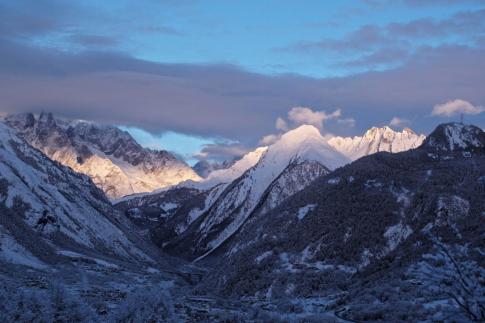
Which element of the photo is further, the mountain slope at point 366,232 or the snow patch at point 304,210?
the snow patch at point 304,210

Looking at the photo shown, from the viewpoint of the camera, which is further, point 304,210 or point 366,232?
point 304,210

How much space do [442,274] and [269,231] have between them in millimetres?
87245

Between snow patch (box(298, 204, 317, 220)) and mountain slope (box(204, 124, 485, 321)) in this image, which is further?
snow patch (box(298, 204, 317, 220))

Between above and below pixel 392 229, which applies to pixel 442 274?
below

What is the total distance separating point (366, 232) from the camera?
302 ft

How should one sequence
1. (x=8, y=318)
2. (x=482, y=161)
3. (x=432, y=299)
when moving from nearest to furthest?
(x=8, y=318) < (x=432, y=299) < (x=482, y=161)

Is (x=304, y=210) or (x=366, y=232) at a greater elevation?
(x=304, y=210)

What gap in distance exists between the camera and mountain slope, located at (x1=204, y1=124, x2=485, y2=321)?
77688 mm

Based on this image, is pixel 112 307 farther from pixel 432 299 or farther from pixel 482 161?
pixel 482 161

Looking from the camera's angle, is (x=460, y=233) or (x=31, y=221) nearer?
(x=460, y=233)

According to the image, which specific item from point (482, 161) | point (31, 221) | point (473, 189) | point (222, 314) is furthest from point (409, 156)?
point (31, 221)

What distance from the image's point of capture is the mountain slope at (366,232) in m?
77.7

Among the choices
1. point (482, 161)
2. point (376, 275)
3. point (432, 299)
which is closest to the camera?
point (432, 299)

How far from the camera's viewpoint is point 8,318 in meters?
44.0
